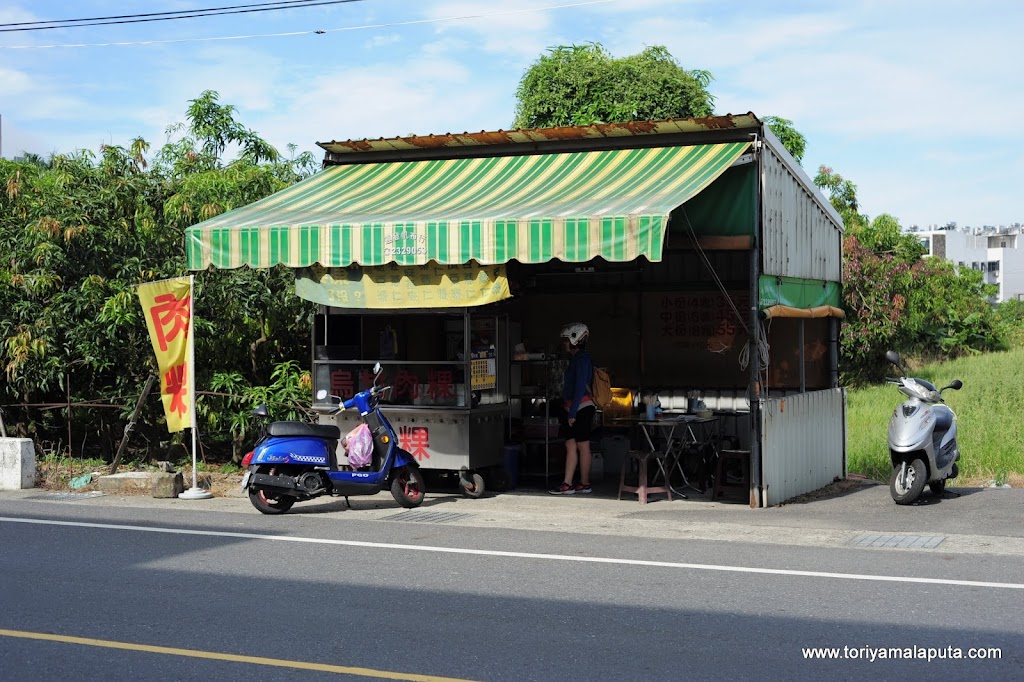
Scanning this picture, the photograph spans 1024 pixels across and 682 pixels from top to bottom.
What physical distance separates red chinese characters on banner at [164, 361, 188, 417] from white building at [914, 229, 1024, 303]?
80.3m

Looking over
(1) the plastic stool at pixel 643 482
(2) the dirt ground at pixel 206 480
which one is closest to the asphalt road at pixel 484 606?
(1) the plastic stool at pixel 643 482

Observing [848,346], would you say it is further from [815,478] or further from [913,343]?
[815,478]

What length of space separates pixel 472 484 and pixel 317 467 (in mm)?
2023

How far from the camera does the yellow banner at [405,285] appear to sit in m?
12.4

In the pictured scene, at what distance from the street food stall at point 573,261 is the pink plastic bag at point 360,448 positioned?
1.30m

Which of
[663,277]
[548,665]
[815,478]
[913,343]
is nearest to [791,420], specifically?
[815,478]

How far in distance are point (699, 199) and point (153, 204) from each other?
8.29 meters

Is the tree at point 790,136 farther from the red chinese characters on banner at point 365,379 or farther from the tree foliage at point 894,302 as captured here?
the red chinese characters on banner at point 365,379

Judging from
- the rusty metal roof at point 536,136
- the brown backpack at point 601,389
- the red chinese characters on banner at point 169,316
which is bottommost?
the brown backpack at point 601,389

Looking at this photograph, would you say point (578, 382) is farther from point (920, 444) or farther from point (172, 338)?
point (172, 338)

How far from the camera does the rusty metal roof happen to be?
12.9 m

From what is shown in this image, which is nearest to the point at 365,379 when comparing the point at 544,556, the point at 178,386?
the point at 178,386

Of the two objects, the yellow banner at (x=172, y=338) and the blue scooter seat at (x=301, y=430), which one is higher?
the yellow banner at (x=172, y=338)

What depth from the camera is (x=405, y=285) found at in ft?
42.2
